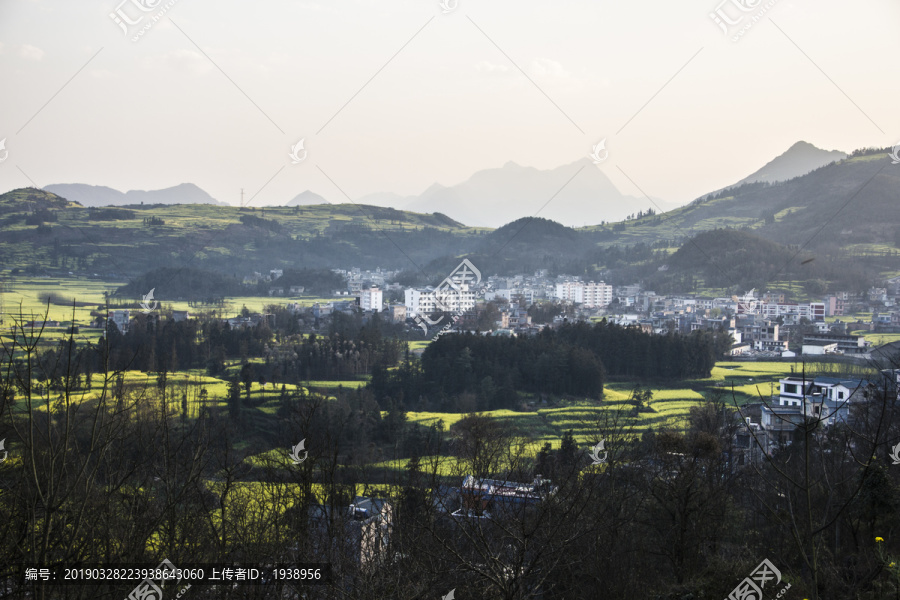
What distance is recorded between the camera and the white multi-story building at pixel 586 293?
48.4 metres

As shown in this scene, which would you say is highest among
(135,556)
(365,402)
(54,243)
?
(54,243)

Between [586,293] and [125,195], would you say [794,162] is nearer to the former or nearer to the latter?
[586,293]

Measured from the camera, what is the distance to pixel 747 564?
5.15m

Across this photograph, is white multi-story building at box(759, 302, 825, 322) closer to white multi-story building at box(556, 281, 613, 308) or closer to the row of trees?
white multi-story building at box(556, 281, 613, 308)

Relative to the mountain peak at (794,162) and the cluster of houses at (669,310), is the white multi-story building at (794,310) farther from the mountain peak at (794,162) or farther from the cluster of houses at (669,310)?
the mountain peak at (794,162)

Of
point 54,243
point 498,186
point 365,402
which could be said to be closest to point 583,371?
point 365,402

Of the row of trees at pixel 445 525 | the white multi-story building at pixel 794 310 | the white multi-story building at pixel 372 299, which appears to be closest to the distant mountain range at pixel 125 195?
the white multi-story building at pixel 372 299

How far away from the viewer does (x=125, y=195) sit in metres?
113

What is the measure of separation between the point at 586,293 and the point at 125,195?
91.1 m

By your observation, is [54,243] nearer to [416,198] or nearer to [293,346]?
[293,346]

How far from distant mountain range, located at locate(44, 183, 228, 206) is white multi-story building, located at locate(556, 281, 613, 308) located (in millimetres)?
54399

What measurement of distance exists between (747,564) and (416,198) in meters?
122

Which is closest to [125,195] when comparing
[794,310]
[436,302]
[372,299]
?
[372,299]

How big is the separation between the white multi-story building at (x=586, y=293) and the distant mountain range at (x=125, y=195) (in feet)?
178
